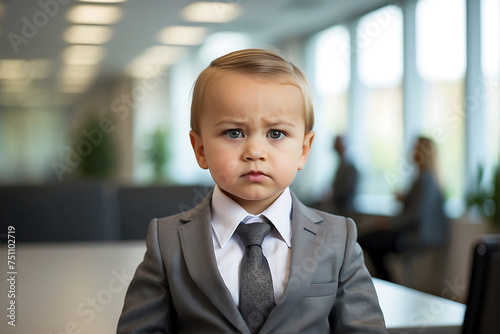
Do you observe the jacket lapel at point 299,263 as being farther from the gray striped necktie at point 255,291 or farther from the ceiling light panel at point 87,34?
the ceiling light panel at point 87,34

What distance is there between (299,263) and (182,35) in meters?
5.74

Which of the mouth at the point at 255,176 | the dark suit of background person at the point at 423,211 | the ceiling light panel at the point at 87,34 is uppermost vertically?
the ceiling light panel at the point at 87,34

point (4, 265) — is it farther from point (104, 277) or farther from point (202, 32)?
point (202, 32)

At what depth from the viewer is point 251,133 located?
56 cm

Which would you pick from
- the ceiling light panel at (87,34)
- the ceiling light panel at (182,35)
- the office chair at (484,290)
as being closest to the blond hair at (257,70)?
the office chair at (484,290)

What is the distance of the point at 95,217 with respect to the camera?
212cm

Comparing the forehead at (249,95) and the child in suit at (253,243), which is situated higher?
the forehead at (249,95)

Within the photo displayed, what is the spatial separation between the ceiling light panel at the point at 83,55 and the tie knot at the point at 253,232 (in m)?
7.13

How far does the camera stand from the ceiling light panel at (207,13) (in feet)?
13.3

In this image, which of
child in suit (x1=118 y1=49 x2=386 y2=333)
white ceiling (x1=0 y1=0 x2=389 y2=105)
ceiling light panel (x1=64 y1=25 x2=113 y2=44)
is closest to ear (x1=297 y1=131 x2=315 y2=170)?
child in suit (x1=118 y1=49 x2=386 y2=333)

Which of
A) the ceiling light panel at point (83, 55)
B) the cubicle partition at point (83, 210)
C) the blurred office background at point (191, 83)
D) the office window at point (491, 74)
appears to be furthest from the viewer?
the ceiling light panel at point (83, 55)

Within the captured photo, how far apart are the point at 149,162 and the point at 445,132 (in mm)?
3858

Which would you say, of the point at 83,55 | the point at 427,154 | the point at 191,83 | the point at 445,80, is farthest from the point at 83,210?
the point at 83,55

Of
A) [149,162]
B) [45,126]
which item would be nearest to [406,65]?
[149,162]
